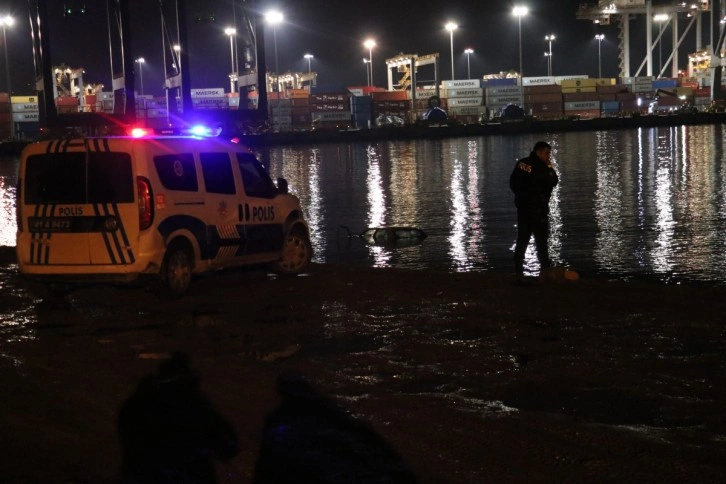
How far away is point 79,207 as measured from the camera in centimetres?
927

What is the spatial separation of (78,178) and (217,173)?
5.20ft

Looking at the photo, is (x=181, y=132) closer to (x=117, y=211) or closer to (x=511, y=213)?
(x=117, y=211)

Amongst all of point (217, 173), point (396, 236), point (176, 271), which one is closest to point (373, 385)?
point (176, 271)

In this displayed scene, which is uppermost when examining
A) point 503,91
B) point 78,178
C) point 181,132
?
point 503,91

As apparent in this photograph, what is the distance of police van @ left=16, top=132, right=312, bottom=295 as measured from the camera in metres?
9.20

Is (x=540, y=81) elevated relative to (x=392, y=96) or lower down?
elevated

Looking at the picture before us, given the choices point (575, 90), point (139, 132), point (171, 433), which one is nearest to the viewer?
point (171, 433)

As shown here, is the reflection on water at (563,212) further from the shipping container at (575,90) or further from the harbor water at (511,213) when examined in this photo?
the shipping container at (575,90)

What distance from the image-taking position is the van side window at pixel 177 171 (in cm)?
948

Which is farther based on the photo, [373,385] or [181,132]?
[181,132]

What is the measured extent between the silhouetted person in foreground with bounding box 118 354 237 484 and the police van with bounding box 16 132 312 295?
2.77 meters

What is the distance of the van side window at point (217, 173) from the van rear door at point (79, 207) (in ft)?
3.63

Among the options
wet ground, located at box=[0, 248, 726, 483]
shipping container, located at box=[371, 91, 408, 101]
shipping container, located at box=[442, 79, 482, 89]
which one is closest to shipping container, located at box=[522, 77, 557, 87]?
shipping container, located at box=[442, 79, 482, 89]

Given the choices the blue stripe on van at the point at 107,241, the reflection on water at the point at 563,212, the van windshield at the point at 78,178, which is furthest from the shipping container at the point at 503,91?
the blue stripe on van at the point at 107,241
